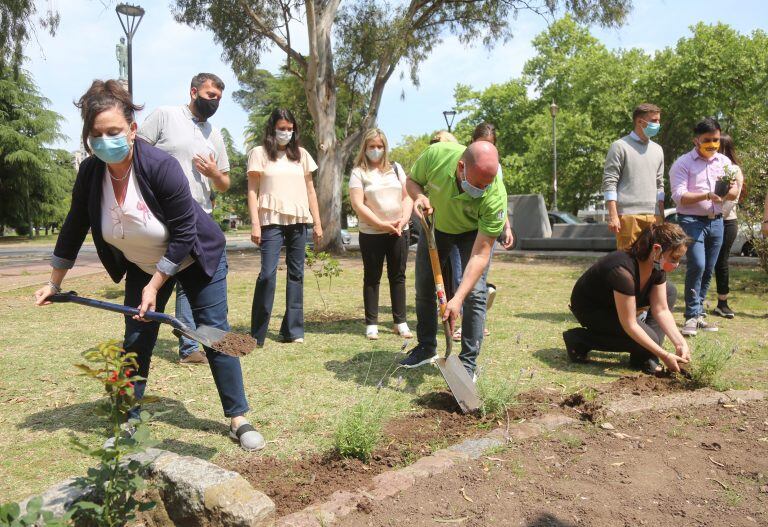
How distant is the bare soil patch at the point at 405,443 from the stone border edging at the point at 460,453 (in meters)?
0.08

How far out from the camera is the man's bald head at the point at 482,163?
132 inches

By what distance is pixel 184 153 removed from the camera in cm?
423

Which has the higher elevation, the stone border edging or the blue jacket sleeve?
the blue jacket sleeve

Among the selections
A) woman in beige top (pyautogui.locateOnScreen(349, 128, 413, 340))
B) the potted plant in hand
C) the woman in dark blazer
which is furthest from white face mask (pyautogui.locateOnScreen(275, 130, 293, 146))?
the potted plant in hand

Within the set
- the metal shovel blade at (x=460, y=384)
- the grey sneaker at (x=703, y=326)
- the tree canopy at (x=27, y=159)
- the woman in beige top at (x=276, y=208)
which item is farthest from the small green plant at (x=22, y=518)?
the tree canopy at (x=27, y=159)

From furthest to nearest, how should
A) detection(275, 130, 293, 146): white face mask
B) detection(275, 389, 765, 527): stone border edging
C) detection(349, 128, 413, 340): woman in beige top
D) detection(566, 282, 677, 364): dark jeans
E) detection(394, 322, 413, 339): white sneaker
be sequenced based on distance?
1. detection(394, 322, 413, 339): white sneaker
2. detection(349, 128, 413, 340): woman in beige top
3. detection(275, 130, 293, 146): white face mask
4. detection(566, 282, 677, 364): dark jeans
5. detection(275, 389, 765, 527): stone border edging

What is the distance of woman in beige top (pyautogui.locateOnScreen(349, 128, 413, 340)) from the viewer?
17.2 feet

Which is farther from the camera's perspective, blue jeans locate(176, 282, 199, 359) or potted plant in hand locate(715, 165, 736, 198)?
potted plant in hand locate(715, 165, 736, 198)

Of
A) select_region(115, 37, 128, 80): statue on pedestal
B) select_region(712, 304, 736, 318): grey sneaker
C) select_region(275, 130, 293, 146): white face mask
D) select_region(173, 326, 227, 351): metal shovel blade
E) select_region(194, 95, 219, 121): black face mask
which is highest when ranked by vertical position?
select_region(115, 37, 128, 80): statue on pedestal

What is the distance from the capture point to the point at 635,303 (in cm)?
416

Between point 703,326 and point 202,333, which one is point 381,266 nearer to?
point 202,333

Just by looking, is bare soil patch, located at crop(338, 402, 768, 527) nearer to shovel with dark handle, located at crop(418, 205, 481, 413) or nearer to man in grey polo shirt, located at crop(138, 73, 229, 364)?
shovel with dark handle, located at crop(418, 205, 481, 413)

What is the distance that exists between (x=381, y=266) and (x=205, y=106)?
1.99 m

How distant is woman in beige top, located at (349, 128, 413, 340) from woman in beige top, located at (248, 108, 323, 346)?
0.50 metres
